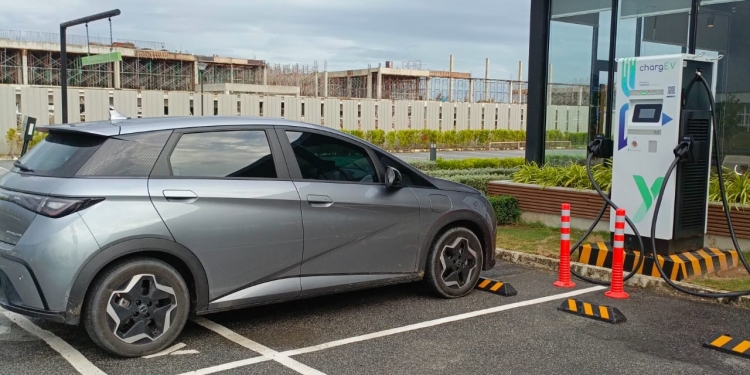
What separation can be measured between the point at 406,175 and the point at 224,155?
174 cm

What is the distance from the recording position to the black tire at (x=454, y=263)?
6070 mm

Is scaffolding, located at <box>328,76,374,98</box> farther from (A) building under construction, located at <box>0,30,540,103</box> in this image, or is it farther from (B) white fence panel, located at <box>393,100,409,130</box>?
(B) white fence panel, located at <box>393,100,409,130</box>

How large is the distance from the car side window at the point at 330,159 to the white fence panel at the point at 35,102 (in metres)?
27.9

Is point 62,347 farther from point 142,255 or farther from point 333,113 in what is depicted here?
point 333,113

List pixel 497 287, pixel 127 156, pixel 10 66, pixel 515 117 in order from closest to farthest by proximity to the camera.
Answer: pixel 127 156 → pixel 497 287 → pixel 515 117 → pixel 10 66

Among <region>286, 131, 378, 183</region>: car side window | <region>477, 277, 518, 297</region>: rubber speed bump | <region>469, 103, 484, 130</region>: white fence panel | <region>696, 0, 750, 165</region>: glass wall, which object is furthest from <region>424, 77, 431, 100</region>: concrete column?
<region>286, 131, 378, 183</region>: car side window

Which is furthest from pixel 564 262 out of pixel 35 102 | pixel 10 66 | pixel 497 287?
pixel 10 66

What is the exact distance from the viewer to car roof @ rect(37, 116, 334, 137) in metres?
4.74

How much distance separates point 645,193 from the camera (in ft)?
23.5

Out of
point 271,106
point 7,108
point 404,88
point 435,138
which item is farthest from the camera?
point 404,88

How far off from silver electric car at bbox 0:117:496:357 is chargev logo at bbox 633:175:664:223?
8.21 ft

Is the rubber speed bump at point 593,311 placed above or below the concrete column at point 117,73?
below

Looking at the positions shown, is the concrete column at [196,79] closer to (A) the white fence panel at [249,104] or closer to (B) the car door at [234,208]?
(A) the white fence panel at [249,104]

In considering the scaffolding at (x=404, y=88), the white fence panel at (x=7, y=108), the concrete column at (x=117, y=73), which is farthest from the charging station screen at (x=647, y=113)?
the scaffolding at (x=404, y=88)
